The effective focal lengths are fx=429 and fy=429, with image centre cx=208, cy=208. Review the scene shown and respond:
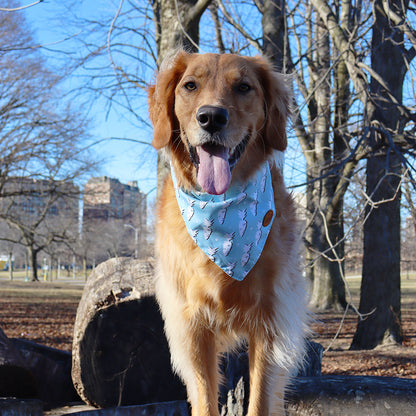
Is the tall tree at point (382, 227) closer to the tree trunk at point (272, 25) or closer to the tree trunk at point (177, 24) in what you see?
the tree trunk at point (272, 25)

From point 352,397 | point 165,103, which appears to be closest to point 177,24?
point 165,103

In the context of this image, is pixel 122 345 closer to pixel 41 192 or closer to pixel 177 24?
pixel 177 24

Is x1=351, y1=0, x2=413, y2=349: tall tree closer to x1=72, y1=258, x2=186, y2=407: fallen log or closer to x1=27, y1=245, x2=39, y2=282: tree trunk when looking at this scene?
x1=72, y1=258, x2=186, y2=407: fallen log

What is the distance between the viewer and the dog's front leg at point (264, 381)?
2.56 m

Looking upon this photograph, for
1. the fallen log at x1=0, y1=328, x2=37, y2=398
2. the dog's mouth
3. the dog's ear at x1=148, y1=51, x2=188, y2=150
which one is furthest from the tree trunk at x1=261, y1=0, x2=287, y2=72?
the fallen log at x1=0, y1=328, x2=37, y2=398

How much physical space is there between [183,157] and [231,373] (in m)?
1.73

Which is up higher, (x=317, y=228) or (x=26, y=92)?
(x=26, y=92)

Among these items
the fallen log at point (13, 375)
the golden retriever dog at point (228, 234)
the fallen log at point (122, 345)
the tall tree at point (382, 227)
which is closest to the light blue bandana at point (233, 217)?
the golden retriever dog at point (228, 234)

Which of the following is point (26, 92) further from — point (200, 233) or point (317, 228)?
point (200, 233)

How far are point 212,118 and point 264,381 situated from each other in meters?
1.60

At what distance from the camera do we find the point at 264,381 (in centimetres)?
261

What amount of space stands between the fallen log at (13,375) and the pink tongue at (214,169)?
232 centimetres

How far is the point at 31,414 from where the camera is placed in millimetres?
2764

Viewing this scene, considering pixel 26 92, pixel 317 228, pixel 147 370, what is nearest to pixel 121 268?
pixel 147 370
